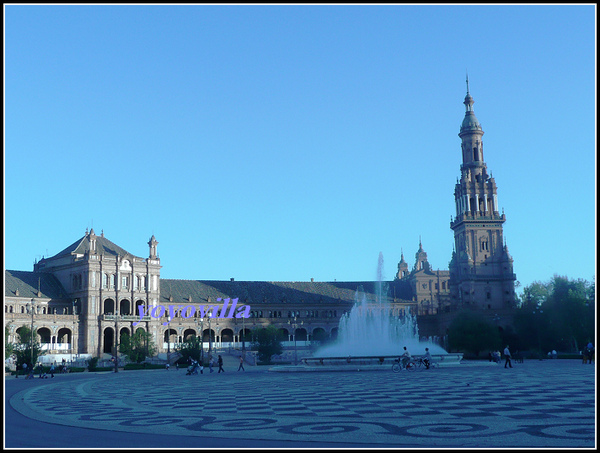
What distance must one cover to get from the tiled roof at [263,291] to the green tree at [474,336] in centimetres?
3803

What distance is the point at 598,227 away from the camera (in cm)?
1128

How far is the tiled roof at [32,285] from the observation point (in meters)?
102

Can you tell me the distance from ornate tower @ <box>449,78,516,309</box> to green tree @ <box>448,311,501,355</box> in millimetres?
25281

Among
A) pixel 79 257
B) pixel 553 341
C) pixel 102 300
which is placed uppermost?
pixel 79 257

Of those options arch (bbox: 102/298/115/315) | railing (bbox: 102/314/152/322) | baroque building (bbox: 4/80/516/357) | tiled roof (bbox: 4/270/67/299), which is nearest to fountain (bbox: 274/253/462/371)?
baroque building (bbox: 4/80/516/357)

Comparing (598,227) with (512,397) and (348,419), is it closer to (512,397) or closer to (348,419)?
(348,419)

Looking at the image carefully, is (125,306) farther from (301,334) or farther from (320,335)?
(301,334)

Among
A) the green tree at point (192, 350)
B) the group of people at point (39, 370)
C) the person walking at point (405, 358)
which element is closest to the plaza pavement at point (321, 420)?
the person walking at point (405, 358)

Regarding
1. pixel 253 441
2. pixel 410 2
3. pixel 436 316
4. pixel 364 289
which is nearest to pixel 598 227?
pixel 410 2

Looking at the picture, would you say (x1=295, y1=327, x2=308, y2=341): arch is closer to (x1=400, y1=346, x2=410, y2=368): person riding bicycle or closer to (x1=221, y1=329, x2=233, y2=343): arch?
(x1=221, y1=329, x2=233, y2=343): arch

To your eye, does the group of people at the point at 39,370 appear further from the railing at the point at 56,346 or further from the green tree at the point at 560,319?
the green tree at the point at 560,319

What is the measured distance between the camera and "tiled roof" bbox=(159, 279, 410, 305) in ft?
398

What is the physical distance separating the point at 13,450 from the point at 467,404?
1318 cm

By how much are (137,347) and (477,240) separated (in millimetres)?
65474
